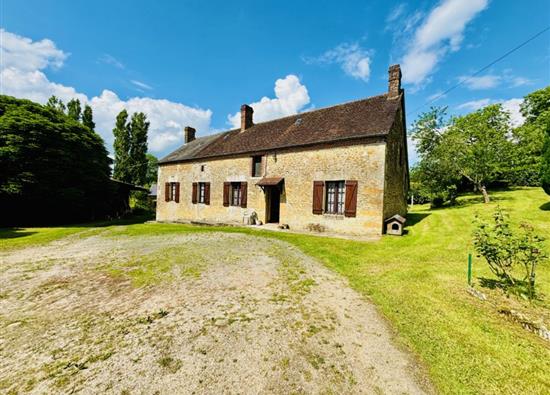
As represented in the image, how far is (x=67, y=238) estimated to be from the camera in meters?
11.0

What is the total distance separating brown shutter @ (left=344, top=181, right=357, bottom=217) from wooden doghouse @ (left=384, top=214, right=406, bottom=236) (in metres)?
1.47

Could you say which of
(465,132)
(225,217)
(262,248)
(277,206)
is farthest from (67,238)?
(465,132)

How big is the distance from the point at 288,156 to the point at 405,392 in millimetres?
11518

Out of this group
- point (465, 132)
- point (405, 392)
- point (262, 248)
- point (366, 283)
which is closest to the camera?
point (405, 392)

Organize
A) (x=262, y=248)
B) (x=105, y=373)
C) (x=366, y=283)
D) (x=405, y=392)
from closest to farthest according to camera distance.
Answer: (x=405, y=392) → (x=105, y=373) → (x=366, y=283) → (x=262, y=248)

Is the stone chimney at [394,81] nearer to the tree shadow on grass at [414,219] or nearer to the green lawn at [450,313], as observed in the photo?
the tree shadow on grass at [414,219]

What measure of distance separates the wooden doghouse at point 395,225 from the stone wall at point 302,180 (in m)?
0.42

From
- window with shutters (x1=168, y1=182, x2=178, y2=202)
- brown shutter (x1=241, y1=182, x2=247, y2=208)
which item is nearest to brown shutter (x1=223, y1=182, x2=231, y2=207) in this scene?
brown shutter (x1=241, y1=182, x2=247, y2=208)

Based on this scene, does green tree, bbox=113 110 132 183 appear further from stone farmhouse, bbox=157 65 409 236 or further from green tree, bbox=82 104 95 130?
stone farmhouse, bbox=157 65 409 236

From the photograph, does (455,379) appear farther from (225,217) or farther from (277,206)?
(225,217)

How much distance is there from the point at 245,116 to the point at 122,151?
1948 cm

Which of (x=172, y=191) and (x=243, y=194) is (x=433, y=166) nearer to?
(x=243, y=194)

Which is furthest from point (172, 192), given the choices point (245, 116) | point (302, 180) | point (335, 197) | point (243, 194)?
point (335, 197)

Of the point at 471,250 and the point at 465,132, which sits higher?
the point at 465,132
